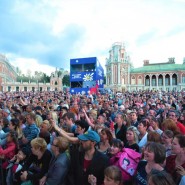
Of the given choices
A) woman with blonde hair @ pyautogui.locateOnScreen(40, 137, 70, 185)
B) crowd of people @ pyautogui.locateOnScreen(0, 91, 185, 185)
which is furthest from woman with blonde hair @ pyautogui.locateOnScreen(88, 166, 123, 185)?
woman with blonde hair @ pyautogui.locateOnScreen(40, 137, 70, 185)

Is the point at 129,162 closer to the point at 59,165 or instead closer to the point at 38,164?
the point at 59,165

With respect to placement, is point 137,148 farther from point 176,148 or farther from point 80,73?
point 80,73

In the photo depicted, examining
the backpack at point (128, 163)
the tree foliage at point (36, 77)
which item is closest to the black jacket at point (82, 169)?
the backpack at point (128, 163)

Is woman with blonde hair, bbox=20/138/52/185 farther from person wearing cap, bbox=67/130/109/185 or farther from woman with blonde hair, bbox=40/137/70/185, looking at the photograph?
person wearing cap, bbox=67/130/109/185

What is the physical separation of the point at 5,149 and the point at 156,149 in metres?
3.26

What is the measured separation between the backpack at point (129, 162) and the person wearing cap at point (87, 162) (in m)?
0.26

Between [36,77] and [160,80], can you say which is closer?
[160,80]

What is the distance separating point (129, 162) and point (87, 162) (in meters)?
0.64

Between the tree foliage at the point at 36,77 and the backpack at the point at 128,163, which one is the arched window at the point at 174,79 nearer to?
the tree foliage at the point at 36,77

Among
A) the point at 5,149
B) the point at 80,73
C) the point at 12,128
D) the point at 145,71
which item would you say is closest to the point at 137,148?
the point at 5,149

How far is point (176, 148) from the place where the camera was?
310cm

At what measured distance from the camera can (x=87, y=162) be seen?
347cm

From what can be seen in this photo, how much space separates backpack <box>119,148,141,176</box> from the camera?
317 cm

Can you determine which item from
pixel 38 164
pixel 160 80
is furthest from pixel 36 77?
pixel 38 164
